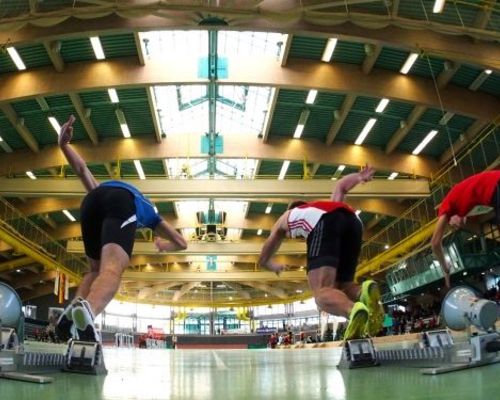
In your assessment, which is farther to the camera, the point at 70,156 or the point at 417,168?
the point at 417,168

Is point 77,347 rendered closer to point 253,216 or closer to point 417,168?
point 417,168

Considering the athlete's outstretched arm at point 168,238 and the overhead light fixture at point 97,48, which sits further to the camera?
the overhead light fixture at point 97,48

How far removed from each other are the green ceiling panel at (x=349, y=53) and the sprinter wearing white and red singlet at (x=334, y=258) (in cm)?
1271

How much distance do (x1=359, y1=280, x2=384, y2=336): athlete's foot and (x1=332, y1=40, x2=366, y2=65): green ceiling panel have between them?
13.2 metres

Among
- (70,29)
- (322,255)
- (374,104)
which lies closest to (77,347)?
(322,255)

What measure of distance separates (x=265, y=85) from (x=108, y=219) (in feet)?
42.8

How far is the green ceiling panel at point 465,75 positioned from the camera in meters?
16.1

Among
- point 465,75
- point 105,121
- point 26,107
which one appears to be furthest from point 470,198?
point 105,121

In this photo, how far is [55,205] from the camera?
80.2ft

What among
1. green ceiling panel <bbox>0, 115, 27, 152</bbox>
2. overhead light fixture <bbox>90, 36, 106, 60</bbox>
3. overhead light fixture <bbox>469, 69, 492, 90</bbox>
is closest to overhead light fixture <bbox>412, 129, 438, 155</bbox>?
overhead light fixture <bbox>469, 69, 492, 90</bbox>

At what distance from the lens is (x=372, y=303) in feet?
11.8

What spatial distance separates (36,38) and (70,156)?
1101 centimetres

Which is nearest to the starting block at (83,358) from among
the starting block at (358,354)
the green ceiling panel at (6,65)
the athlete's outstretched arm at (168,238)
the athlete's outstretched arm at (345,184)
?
the athlete's outstretched arm at (168,238)

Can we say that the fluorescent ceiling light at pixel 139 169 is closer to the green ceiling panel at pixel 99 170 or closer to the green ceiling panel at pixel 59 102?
the green ceiling panel at pixel 99 170
